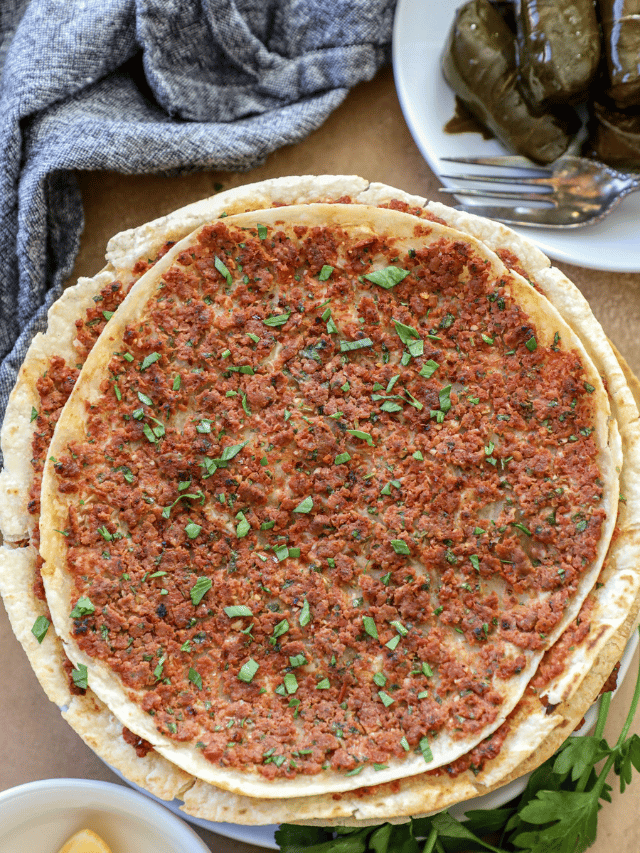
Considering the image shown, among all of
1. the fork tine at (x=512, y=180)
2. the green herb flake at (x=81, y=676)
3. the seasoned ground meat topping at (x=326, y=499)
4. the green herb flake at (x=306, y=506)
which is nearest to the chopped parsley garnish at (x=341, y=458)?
the seasoned ground meat topping at (x=326, y=499)

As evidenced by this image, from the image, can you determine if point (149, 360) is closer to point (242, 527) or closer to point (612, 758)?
point (242, 527)

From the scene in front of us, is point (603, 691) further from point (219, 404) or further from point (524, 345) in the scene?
point (219, 404)

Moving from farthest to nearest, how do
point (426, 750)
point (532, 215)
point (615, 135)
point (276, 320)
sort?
1. point (532, 215)
2. point (615, 135)
3. point (276, 320)
4. point (426, 750)

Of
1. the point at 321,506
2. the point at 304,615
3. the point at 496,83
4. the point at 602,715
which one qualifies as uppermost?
the point at 496,83

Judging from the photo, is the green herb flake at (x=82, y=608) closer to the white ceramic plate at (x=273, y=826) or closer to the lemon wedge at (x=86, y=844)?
the white ceramic plate at (x=273, y=826)

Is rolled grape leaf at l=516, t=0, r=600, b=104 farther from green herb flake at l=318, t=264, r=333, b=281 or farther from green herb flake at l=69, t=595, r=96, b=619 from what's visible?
green herb flake at l=69, t=595, r=96, b=619

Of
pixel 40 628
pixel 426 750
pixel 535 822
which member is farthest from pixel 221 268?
pixel 535 822
